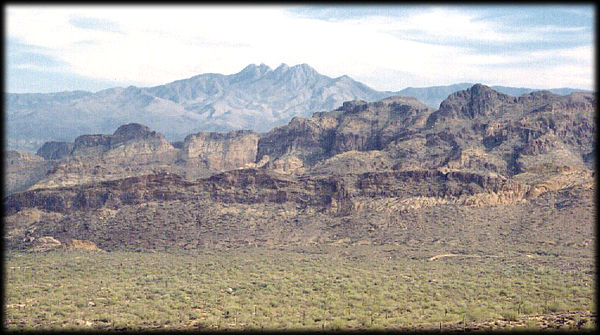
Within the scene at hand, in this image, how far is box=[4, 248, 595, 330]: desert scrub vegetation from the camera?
41.3 metres

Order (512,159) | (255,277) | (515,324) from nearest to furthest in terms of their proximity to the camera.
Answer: (515,324), (255,277), (512,159)

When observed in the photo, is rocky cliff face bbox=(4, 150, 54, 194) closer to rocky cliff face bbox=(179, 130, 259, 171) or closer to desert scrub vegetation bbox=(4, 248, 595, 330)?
rocky cliff face bbox=(179, 130, 259, 171)

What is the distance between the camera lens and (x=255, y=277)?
61312 mm

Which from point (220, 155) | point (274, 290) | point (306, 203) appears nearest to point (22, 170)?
point (220, 155)

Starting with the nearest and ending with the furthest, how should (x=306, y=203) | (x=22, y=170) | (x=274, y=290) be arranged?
(x=274, y=290) → (x=306, y=203) → (x=22, y=170)

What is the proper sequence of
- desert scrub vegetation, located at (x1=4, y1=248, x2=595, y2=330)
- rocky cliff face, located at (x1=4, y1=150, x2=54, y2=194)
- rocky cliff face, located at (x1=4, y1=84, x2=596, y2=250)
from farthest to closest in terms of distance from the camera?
1. rocky cliff face, located at (x1=4, y1=150, x2=54, y2=194)
2. rocky cliff face, located at (x1=4, y1=84, x2=596, y2=250)
3. desert scrub vegetation, located at (x1=4, y1=248, x2=595, y2=330)

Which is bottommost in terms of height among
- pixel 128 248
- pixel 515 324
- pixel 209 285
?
pixel 128 248

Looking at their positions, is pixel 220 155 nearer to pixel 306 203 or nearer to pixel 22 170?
pixel 22 170

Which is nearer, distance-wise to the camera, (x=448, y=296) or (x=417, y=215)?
(x=448, y=296)

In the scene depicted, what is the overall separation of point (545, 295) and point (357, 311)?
1634 cm

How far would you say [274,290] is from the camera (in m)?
53.5

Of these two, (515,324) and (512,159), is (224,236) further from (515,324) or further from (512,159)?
(512,159)

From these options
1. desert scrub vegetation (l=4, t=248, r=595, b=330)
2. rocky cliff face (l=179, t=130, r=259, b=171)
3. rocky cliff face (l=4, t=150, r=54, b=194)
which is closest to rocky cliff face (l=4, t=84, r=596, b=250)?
desert scrub vegetation (l=4, t=248, r=595, b=330)

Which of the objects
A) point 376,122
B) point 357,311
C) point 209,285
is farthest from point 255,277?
point 376,122
